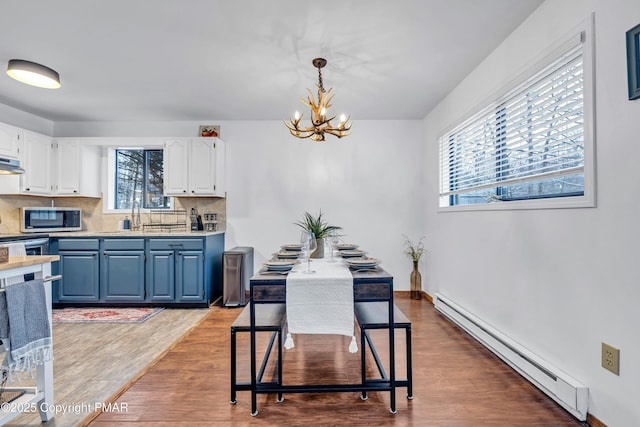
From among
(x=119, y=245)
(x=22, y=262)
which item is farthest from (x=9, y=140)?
(x=22, y=262)

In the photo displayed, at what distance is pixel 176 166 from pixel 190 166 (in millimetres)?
184

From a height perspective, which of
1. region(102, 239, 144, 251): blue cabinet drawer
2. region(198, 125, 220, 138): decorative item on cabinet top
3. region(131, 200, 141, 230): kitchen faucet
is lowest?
region(102, 239, 144, 251): blue cabinet drawer

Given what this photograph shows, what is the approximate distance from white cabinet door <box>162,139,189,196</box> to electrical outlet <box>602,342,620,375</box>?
14.1 ft

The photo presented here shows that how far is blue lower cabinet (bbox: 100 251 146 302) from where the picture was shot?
3.82 m

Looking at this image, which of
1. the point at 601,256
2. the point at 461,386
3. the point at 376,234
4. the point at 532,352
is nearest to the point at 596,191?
the point at 601,256

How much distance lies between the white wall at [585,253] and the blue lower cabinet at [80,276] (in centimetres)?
440

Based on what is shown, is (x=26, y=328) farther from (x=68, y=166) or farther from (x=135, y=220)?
(x=68, y=166)

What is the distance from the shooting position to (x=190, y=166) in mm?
4164

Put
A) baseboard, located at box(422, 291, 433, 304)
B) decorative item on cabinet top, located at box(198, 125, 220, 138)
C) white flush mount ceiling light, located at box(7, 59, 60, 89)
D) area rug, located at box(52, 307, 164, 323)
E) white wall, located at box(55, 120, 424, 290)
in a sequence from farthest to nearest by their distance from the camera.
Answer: white wall, located at box(55, 120, 424, 290), decorative item on cabinet top, located at box(198, 125, 220, 138), baseboard, located at box(422, 291, 433, 304), area rug, located at box(52, 307, 164, 323), white flush mount ceiling light, located at box(7, 59, 60, 89)

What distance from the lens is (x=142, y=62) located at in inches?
111

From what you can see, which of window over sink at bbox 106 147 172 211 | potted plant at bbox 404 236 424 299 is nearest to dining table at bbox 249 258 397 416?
potted plant at bbox 404 236 424 299

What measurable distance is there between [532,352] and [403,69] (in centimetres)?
257

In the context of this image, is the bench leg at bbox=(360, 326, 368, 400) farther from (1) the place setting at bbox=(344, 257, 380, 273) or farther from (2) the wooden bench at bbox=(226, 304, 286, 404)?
(2) the wooden bench at bbox=(226, 304, 286, 404)

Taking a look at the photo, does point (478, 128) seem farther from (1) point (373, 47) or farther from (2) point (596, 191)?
(2) point (596, 191)
